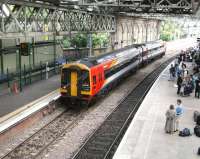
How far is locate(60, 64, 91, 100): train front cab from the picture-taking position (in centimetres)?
1945

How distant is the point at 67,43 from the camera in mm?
47344

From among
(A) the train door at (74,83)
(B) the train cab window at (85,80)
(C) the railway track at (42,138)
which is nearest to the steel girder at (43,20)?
(A) the train door at (74,83)

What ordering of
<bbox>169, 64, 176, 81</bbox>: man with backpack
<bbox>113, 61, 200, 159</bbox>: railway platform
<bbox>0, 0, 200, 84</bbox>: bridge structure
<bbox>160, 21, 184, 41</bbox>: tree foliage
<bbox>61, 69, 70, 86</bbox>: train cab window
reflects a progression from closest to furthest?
<bbox>113, 61, 200, 159</bbox>: railway platform
<bbox>0, 0, 200, 84</bbox>: bridge structure
<bbox>61, 69, 70, 86</bbox>: train cab window
<bbox>169, 64, 176, 81</bbox>: man with backpack
<bbox>160, 21, 184, 41</bbox>: tree foliage

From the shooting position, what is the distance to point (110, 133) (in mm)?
16391

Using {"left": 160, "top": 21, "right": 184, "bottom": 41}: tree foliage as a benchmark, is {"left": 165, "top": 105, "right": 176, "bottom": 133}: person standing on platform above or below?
below

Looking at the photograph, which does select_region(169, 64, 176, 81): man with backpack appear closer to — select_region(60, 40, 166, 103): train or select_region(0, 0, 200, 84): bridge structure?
select_region(60, 40, 166, 103): train

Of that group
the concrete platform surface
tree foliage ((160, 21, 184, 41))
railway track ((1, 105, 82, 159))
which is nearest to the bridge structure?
the concrete platform surface

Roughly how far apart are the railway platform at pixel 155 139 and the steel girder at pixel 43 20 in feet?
24.7

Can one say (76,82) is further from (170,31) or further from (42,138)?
(170,31)

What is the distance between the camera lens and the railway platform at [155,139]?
39.4ft

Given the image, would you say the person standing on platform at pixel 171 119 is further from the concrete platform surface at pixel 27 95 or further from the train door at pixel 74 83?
the concrete platform surface at pixel 27 95

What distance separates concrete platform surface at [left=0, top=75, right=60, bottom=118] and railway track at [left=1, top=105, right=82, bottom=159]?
219cm

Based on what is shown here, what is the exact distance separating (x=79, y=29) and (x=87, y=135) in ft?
47.6

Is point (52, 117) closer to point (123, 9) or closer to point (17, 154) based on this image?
point (17, 154)
